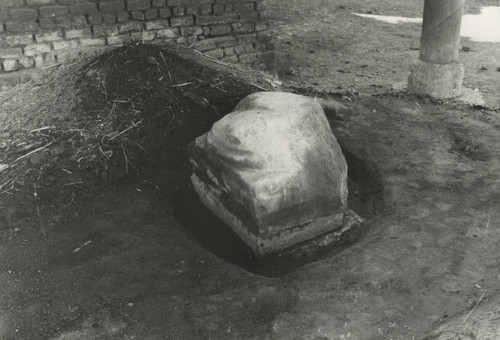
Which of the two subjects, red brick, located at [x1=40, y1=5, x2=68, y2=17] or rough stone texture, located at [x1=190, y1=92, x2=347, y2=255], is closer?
rough stone texture, located at [x1=190, y1=92, x2=347, y2=255]

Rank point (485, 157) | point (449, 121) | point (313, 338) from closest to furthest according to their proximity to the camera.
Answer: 1. point (313, 338)
2. point (485, 157)
3. point (449, 121)

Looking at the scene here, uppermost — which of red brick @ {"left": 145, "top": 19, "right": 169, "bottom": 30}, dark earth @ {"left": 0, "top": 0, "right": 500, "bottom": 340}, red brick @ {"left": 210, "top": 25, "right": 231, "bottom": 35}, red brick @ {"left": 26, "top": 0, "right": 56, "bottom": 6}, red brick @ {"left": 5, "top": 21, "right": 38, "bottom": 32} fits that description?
red brick @ {"left": 26, "top": 0, "right": 56, "bottom": 6}

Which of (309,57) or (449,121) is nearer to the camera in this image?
(449,121)

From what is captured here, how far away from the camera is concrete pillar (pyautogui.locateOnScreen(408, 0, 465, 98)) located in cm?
603

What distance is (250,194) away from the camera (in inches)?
142

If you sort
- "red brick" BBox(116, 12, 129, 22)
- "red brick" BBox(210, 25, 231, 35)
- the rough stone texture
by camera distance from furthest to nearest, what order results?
"red brick" BBox(210, 25, 231, 35), "red brick" BBox(116, 12, 129, 22), the rough stone texture

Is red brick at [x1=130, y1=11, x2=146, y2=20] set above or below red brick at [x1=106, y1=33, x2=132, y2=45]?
above

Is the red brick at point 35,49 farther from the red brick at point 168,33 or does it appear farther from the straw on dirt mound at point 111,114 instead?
the red brick at point 168,33

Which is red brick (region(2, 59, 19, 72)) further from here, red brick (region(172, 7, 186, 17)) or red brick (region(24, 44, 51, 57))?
red brick (region(172, 7, 186, 17))

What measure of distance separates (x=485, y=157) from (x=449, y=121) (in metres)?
0.84

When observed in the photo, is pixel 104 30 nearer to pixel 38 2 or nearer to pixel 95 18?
pixel 95 18

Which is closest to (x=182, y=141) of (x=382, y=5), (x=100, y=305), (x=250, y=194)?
(x=250, y=194)

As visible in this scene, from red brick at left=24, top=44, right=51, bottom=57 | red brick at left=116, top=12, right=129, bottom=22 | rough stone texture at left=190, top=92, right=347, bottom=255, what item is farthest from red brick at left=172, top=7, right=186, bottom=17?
rough stone texture at left=190, top=92, right=347, bottom=255

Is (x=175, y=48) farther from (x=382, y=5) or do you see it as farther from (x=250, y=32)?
(x=382, y=5)
